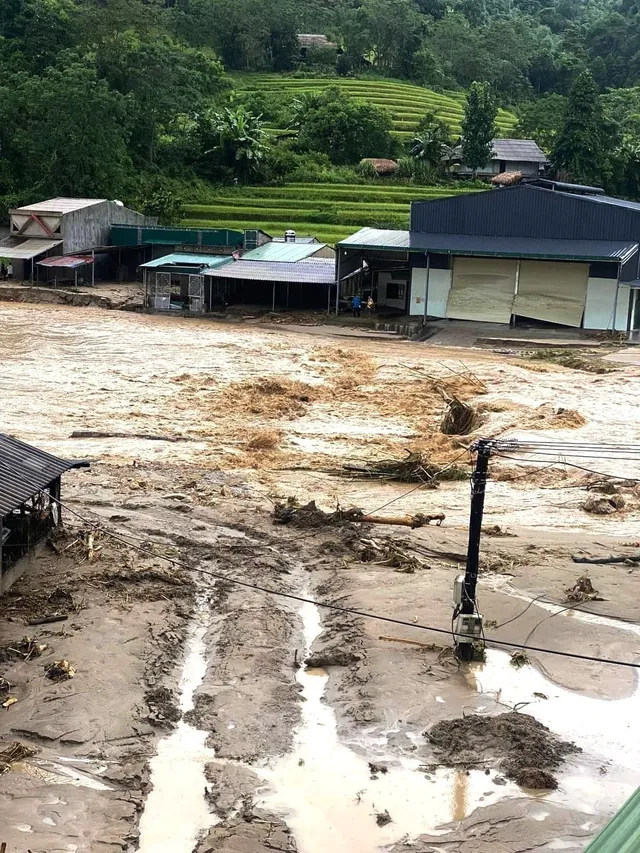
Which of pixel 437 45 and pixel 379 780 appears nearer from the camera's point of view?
pixel 379 780

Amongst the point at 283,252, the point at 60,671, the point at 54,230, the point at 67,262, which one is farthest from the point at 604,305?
the point at 60,671

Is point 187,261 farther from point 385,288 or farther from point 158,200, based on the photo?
point 158,200

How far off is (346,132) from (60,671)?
62.7 meters

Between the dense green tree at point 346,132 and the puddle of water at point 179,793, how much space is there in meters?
61.5

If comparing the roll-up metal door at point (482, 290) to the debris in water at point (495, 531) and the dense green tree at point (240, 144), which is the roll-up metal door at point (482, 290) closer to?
the dense green tree at point (240, 144)

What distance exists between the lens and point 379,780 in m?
14.2

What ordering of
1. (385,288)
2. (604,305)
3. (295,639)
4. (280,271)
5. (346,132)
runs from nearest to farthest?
1. (295,639)
2. (604,305)
3. (280,271)
4. (385,288)
5. (346,132)

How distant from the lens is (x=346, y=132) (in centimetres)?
7394

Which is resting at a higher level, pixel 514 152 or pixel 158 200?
pixel 514 152

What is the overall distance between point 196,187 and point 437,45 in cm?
4960

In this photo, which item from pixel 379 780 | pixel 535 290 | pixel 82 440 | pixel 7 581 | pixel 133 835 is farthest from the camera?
pixel 535 290

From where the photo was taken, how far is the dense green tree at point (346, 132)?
7369cm

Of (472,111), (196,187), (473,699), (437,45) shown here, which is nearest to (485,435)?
(473,699)

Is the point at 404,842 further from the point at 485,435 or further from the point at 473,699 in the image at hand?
the point at 485,435
